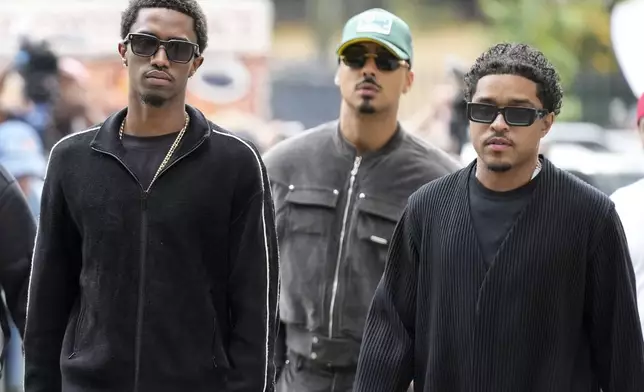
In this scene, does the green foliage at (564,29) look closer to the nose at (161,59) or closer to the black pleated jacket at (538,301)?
the black pleated jacket at (538,301)

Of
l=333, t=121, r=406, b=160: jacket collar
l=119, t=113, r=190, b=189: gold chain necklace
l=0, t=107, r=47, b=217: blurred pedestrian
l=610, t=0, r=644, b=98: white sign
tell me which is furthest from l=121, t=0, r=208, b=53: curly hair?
l=0, t=107, r=47, b=217: blurred pedestrian

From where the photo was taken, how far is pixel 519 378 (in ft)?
14.5

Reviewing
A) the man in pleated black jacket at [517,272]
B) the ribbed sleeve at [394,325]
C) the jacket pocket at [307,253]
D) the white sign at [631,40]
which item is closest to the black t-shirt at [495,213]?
the man in pleated black jacket at [517,272]

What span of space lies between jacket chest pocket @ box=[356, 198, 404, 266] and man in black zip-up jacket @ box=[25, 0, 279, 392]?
1330 millimetres

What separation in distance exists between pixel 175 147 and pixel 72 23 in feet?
45.9

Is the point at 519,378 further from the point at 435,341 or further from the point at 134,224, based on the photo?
the point at 134,224

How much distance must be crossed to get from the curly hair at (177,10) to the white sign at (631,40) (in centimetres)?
415

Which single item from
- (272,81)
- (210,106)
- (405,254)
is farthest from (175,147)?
(272,81)

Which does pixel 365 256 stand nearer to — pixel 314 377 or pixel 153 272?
→ pixel 314 377

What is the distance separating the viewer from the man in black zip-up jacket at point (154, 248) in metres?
4.52

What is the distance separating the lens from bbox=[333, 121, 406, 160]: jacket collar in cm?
623

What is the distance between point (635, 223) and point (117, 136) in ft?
7.38

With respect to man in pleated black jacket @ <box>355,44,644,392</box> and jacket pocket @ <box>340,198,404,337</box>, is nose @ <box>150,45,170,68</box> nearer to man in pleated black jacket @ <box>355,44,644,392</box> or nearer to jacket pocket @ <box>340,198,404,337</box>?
man in pleated black jacket @ <box>355,44,644,392</box>

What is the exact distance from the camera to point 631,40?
9.03 meters
